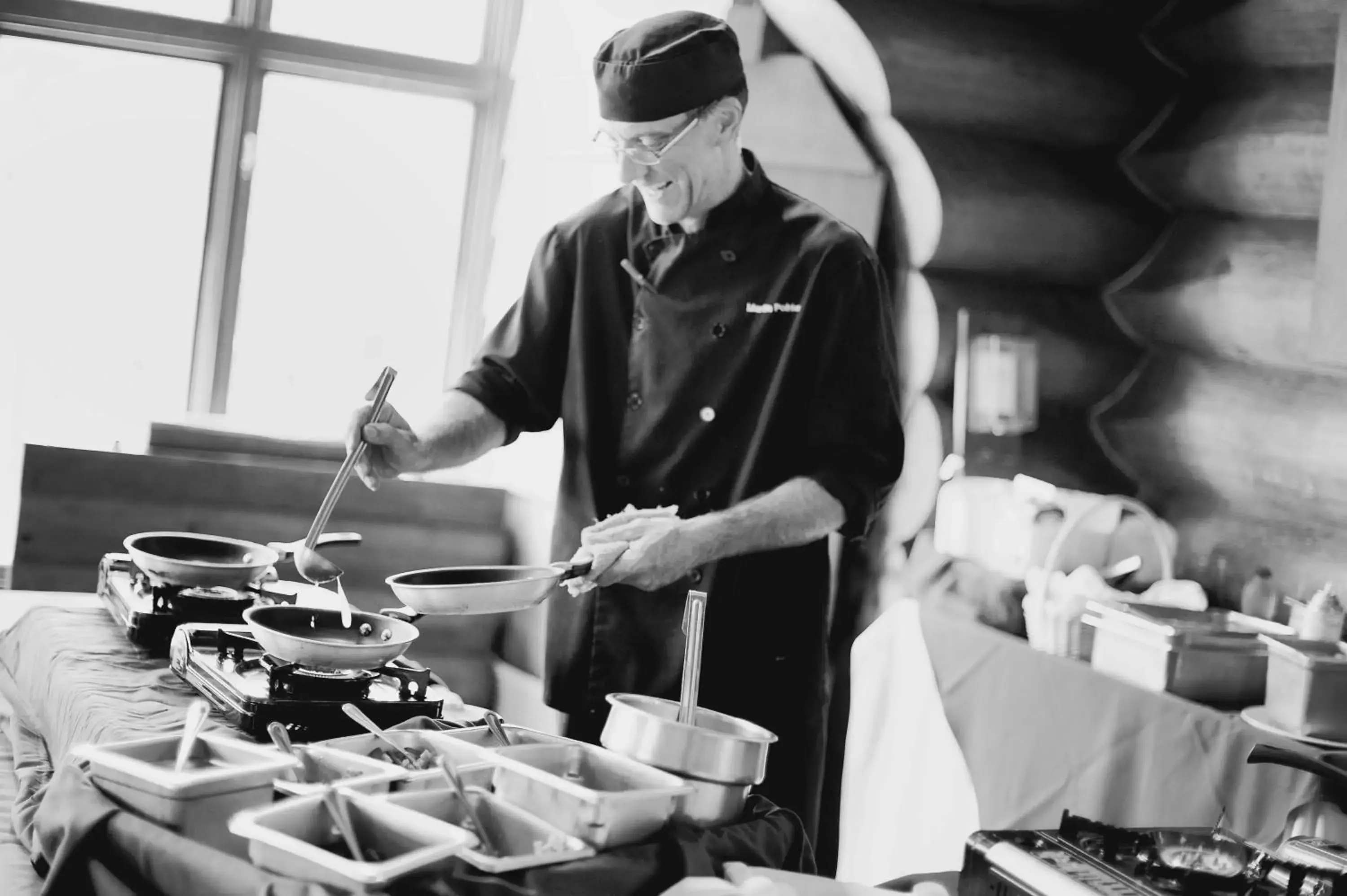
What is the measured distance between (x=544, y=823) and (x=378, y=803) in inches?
7.4

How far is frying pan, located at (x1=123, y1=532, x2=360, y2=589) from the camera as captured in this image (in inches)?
103

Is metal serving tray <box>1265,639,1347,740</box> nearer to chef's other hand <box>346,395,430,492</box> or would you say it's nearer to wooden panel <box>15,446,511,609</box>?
chef's other hand <box>346,395,430,492</box>

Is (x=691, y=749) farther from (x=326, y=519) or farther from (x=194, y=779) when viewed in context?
(x=326, y=519)

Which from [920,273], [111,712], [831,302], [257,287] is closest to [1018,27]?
[920,273]

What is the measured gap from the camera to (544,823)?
1609 mm

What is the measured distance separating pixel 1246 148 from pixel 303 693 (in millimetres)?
3300

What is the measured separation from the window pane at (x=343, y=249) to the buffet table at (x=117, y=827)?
289 centimetres

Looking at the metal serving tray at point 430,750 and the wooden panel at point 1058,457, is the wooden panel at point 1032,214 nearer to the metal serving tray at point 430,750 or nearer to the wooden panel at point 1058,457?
the wooden panel at point 1058,457

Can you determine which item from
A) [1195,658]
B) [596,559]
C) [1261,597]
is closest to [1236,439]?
[1261,597]

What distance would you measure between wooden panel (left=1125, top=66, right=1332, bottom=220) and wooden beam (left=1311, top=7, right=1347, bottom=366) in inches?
14.9

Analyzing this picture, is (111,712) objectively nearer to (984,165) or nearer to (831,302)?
(831,302)

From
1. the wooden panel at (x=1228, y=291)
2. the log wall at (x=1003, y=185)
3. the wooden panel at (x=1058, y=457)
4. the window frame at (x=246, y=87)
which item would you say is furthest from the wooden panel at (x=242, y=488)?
the wooden panel at (x=1228, y=291)

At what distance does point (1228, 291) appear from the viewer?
4.19 m

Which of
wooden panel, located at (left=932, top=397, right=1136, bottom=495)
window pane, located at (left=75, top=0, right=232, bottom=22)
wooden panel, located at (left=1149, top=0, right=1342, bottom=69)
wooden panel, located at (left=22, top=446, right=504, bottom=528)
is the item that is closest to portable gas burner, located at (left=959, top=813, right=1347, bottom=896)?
wooden panel, located at (left=932, top=397, right=1136, bottom=495)
